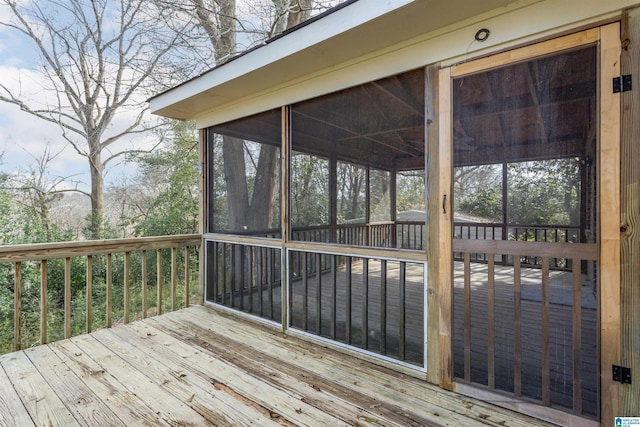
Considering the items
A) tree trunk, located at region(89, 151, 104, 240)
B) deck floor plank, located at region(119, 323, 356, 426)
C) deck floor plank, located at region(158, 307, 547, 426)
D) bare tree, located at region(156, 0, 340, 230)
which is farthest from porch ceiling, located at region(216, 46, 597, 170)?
tree trunk, located at region(89, 151, 104, 240)

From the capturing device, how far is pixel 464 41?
195 cm

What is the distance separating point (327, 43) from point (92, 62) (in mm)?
9418

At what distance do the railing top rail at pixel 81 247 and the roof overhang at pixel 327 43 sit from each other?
1.61 m

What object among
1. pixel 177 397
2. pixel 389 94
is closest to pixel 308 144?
pixel 389 94

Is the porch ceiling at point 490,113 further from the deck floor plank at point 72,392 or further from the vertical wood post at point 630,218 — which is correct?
the deck floor plank at point 72,392

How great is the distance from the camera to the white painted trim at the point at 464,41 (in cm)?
161

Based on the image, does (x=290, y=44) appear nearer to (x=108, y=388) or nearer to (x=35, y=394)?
(x=108, y=388)

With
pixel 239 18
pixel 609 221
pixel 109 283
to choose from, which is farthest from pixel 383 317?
pixel 239 18

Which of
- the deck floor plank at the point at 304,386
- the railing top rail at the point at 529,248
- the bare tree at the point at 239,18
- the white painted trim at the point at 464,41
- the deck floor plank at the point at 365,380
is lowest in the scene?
the deck floor plank at the point at 365,380

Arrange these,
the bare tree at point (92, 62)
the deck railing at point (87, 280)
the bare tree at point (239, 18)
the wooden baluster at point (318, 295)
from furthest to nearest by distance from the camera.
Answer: the bare tree at point (92, 62)
the bare tree at point (239, 18)
the wooden baluster at point (318, 295)
the deck railing at point (87, 280)

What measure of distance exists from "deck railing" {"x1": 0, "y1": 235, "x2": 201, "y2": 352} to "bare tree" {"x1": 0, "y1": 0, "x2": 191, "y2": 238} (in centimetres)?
155

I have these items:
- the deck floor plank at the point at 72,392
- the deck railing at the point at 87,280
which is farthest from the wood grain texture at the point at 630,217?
the deck railing at the point at 87,280

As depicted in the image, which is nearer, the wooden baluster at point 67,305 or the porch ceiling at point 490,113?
the porch ceiling at point 490,113

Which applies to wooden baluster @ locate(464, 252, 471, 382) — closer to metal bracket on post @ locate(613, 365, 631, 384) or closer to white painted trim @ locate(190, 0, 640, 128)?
metal bracket on post @ locate(613, 365, 631, 384)
